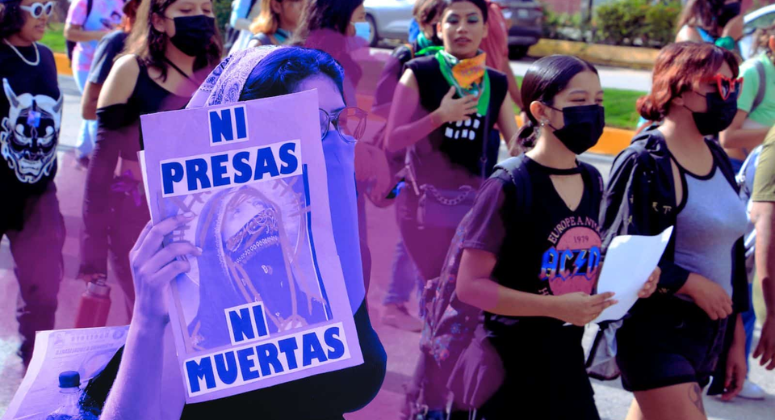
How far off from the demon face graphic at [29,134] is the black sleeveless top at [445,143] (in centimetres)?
156

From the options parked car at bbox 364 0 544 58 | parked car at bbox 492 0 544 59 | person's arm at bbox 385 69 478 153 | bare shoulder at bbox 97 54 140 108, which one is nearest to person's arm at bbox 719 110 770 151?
person's arm at bbox 385 69 478 153

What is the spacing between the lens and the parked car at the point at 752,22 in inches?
234

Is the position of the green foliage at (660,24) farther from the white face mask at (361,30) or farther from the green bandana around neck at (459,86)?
the white face mask at (361,30)

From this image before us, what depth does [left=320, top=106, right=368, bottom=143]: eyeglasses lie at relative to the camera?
5.20 feet

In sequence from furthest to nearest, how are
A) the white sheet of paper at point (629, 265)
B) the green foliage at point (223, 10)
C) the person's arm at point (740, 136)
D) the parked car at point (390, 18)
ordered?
the parked car at point (390, 18) < the green foliage at point (223, 10) < the person's arm at point (740, 136) < the white sheet of paper at point (629, 265)

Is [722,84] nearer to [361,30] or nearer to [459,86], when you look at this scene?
[459,86]

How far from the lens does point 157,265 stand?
4.54 ft

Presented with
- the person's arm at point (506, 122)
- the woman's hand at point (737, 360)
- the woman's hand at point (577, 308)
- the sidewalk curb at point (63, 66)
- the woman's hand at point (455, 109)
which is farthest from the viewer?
the sidewalk curb at point (63, 66)

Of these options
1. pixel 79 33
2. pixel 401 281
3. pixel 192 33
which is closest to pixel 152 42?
pixel 192 33

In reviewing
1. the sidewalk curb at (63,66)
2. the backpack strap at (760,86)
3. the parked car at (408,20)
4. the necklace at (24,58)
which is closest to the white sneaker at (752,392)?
the backpack strap at (760,86)

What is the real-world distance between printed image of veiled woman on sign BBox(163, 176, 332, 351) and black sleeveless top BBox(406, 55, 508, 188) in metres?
2.74

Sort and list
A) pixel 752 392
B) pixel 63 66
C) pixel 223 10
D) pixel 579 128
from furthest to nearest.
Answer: pixel 223 10
pixel 63 66
pixel 752 392
pixel 579 128

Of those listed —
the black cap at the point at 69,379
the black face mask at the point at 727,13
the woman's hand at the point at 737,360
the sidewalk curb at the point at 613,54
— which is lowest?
the sidewalk curb at the point at 613,54

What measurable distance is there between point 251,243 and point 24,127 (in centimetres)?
270
